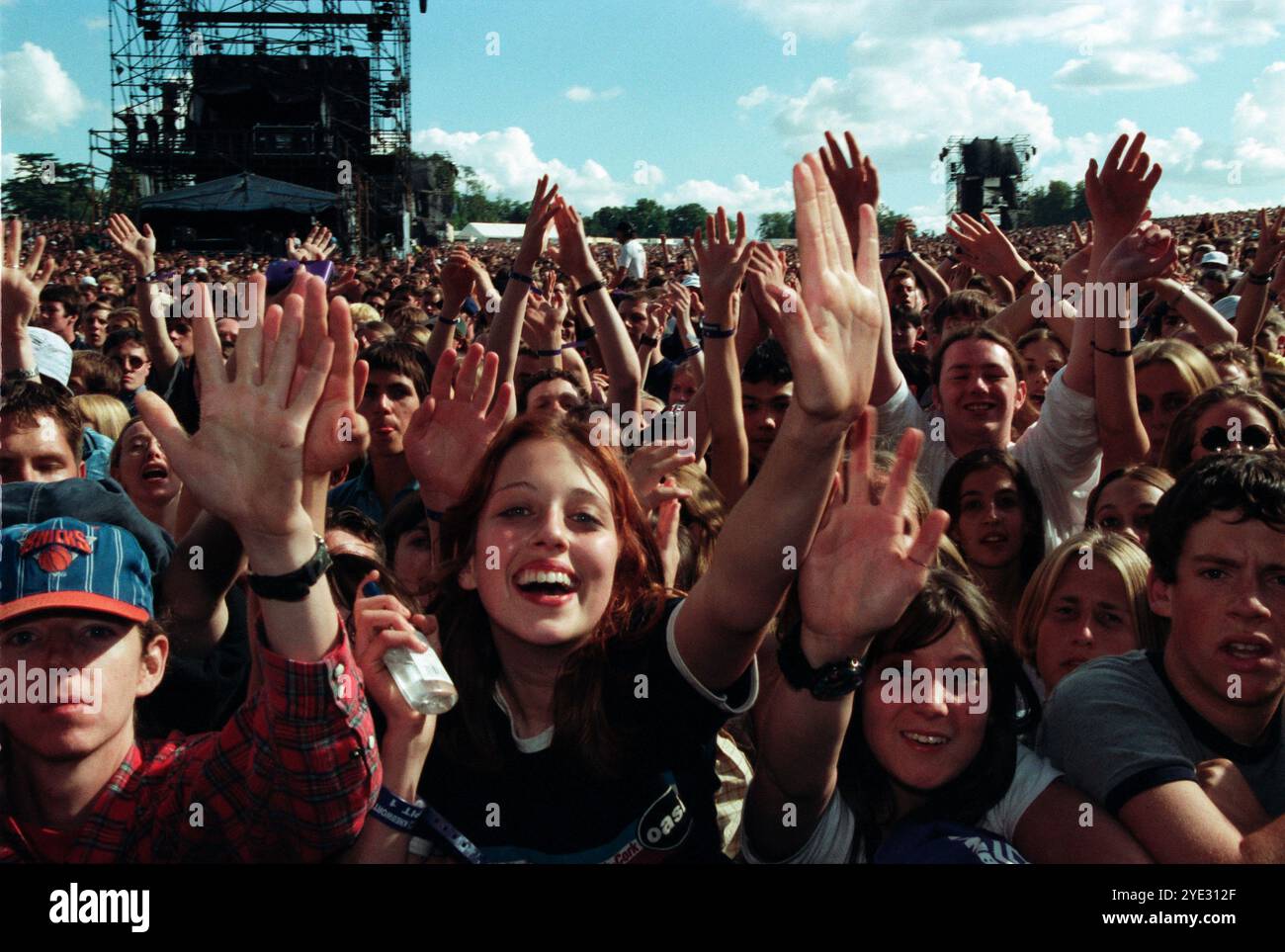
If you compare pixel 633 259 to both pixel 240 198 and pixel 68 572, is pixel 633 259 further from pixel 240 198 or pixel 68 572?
pixel 240 198

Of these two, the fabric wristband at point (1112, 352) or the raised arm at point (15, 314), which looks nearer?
the fabric wristband at point (1112, 352)

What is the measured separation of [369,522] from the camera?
10.7 feet

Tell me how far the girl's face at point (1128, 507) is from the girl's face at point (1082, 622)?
1.43 feet

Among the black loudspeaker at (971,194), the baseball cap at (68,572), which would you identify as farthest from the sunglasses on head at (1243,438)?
the black loudspeaker at (971,194)

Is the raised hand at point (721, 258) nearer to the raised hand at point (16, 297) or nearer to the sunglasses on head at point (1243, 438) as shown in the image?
the sunglasses on head at point (1243, 438)

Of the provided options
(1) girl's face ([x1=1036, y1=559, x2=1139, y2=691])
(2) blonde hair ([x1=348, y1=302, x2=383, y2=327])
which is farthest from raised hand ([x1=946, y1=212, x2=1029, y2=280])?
(2) blonde hair ([x1=348, y1=302, x2=383, y2=327])

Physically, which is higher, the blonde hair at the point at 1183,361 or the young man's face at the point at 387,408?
the blonde hair at the point at 1183,361

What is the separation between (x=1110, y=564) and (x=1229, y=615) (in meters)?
0.70

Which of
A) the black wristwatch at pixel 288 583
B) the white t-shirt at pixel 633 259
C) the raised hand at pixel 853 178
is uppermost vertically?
the white t-shirt at pixel 633 259

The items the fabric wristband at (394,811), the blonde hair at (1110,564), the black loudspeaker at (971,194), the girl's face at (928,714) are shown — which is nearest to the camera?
the fabric wristband at (394,811)

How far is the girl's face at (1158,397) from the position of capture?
4.36 metres

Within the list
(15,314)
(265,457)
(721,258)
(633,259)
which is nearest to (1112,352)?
(721,258)
